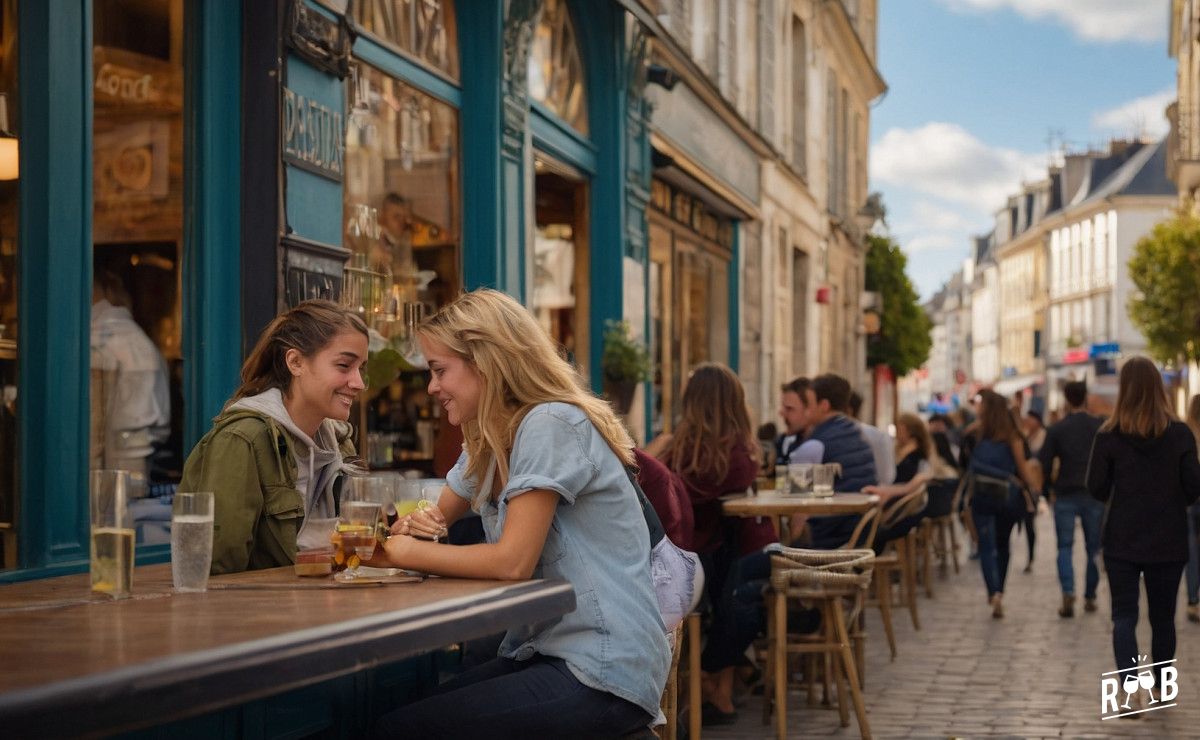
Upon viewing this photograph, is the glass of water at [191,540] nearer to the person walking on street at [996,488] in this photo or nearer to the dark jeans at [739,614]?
the dark jeans at [739,614]

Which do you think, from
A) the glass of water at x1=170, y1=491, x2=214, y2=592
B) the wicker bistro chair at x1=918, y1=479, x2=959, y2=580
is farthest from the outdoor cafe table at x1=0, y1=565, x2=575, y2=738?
the wicker bistro chair at x1=918, y1=479, x2=959, y2=580

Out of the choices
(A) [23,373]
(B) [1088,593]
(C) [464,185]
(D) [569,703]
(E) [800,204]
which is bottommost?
(B) [1088,593]

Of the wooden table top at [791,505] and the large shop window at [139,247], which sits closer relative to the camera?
the large shop window at [139,247]

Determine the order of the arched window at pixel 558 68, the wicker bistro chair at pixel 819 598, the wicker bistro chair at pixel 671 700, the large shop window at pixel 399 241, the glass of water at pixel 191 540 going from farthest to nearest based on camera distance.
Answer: the arched window at pixel 558 68
the large shop window at pixel 399 241
the wicker bistro chair at pixel 819 598
the wicker bistro chair at pixel 671 700
the glass of water at pixel 191 540

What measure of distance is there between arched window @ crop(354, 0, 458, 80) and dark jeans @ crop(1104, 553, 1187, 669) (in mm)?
4372

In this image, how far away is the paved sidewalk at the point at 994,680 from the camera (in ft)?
23.9

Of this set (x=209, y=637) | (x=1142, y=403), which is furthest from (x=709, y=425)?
(x=209, y=637)

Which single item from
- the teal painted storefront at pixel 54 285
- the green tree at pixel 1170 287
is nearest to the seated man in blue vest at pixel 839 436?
the teal painted storefront at pixel 54 285

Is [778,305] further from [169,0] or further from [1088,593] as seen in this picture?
[169,0]

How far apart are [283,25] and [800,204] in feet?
58.0

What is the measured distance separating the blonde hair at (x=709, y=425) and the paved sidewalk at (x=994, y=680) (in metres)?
1.24

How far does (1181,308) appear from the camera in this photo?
121ft

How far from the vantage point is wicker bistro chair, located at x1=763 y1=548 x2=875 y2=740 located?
6.86 meters

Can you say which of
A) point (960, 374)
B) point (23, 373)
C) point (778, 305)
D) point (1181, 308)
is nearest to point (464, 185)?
point (23, 373)
